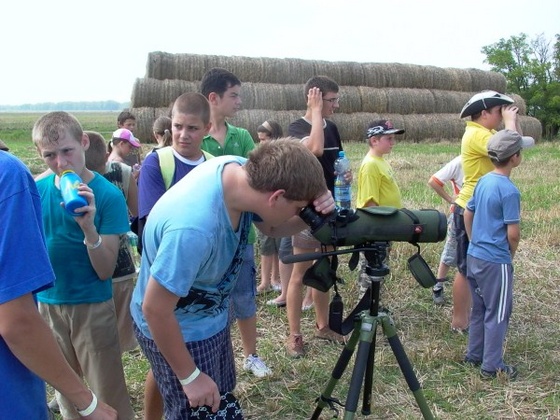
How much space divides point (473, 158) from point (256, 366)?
206 cm

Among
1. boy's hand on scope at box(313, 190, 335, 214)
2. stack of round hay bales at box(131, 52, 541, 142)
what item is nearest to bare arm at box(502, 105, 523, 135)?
boy's hand on scope at box(313, 190, 335, 214)

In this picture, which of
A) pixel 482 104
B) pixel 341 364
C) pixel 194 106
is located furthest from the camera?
pixel 482 104

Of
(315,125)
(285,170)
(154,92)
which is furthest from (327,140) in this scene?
(154,92)

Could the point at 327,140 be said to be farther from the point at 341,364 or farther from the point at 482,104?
the point at 341,364

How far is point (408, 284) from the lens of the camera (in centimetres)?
513

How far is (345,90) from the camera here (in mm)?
20281

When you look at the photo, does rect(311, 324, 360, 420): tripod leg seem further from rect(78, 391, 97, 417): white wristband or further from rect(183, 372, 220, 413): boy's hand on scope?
rect(78, 391, 97, 417): white wristband

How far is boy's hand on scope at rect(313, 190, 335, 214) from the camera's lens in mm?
1976

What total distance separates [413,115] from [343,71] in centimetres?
306

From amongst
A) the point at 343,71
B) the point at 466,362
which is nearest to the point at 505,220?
the point at 466,362

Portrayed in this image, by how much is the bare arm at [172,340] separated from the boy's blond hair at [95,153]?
1.67m

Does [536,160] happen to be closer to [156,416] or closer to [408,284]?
[408,284]

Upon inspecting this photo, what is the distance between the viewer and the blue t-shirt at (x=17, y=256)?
4.41 feet

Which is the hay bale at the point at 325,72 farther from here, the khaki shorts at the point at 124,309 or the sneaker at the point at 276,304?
the khaki shorts at the point at 124,309
